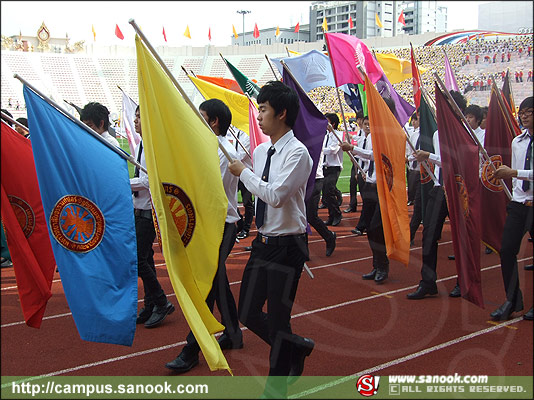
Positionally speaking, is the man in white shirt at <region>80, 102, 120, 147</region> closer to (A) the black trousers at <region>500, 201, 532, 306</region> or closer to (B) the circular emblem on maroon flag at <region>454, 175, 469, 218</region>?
(B) the circular emblem on maroon flag at <region>454, 175, 469, 218</region>

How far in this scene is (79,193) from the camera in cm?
412

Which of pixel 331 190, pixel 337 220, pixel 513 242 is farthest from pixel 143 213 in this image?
pixel 337 220

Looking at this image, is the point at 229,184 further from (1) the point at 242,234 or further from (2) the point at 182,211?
(1) the point at 242,234

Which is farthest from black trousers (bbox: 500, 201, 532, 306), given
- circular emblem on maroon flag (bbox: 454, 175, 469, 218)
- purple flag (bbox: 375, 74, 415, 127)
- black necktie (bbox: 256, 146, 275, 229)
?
purple flag (bbox: 375, 74, 415, 127)

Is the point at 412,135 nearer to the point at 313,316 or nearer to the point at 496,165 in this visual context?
the point at 496,165

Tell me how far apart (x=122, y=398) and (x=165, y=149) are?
1.60 meters

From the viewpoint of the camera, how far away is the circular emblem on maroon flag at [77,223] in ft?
13.3

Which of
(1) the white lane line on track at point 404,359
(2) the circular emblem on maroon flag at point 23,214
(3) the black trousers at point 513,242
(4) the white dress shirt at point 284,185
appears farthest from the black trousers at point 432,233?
(2) the circular emblem on maroon flag at point 23,214

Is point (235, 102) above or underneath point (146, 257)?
above

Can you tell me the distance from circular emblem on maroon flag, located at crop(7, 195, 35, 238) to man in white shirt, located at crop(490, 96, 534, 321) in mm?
3709

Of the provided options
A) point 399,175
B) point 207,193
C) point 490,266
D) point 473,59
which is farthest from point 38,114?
point 473,59

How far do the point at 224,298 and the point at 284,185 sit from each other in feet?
4.45

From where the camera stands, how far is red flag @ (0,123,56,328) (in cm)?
420

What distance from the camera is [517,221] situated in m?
Result: 4.94
